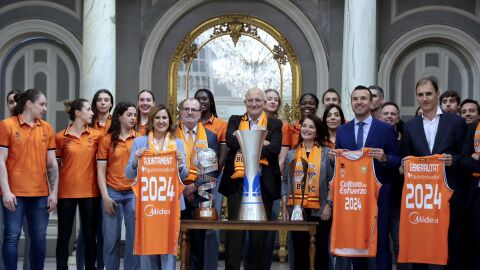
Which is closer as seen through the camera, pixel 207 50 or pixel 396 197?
pixel 396 197

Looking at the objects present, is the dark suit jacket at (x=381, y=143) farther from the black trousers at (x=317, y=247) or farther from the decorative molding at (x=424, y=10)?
the decorative molding at (x=424, y=10)

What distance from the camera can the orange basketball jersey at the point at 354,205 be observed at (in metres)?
6.62

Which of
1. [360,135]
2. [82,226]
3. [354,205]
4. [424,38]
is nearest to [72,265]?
[82,226]

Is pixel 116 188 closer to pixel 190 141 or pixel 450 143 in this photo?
pixel 190 141

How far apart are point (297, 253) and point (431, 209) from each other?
1.36 metres

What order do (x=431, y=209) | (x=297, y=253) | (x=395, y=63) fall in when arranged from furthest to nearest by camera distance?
(x=395, y=63) < (x=297, y=253) < (x=431, y=209)

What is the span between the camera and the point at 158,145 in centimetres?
688

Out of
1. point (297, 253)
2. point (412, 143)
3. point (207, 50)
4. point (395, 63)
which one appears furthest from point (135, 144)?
point (395, 63)

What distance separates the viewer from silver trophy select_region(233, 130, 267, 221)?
266 inches

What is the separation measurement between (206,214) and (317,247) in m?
1.17

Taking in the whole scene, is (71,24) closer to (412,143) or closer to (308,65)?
(308,65)

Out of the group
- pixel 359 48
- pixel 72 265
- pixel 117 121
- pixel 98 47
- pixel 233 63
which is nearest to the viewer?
pixel 117 121

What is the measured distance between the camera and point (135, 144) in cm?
693

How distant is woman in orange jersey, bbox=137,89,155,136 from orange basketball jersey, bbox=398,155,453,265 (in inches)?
101
